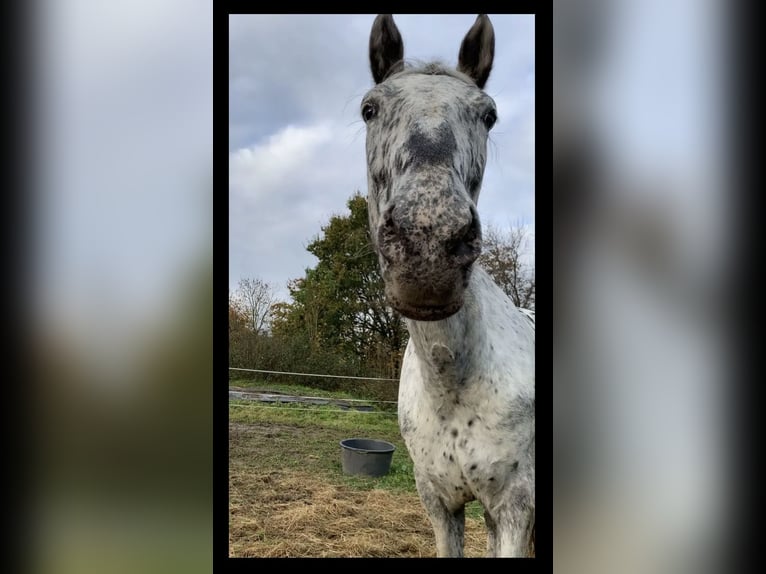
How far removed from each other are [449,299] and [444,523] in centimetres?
71

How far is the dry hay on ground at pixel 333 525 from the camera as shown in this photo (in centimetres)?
213

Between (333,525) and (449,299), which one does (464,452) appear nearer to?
(449,299)

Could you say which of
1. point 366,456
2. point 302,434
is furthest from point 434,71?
point 302,434

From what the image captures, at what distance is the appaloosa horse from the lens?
0.81 metres

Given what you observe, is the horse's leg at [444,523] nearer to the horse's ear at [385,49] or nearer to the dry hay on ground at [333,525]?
the dry hay on ground at [333,525]

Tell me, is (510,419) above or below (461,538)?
above
